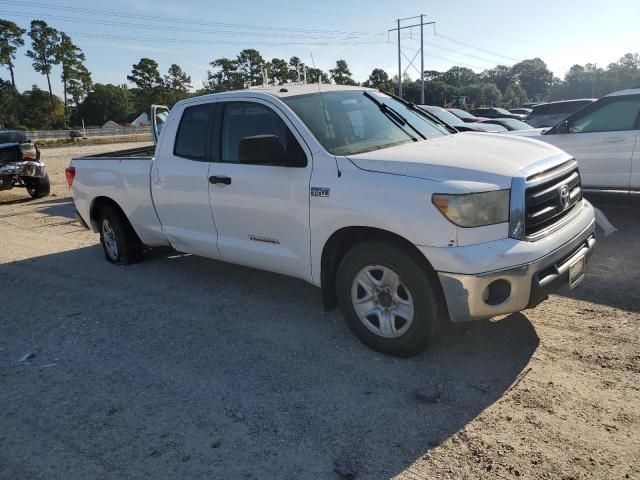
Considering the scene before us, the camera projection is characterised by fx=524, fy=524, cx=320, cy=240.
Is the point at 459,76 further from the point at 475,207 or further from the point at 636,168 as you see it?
the point at 475,207

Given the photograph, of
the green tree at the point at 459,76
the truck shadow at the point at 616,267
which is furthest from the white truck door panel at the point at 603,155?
the green tree at the point at 459,76

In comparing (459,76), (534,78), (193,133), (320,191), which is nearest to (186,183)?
(193,133)

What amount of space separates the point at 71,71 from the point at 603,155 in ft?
316

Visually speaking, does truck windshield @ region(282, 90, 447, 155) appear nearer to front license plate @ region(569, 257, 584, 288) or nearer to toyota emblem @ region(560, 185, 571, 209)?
toyota emblem @ region(560, 185, 571, 209)

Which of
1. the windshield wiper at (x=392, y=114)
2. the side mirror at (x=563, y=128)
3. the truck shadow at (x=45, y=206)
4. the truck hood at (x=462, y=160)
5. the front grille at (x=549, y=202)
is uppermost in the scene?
the windshield wiper at (x=392, y=114)

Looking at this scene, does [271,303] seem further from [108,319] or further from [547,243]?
[547,243]

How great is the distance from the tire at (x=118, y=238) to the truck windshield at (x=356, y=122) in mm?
3086

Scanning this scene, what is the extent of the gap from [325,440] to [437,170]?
1.81 meters

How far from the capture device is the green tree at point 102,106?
3740 inches

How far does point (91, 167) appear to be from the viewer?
656 cm

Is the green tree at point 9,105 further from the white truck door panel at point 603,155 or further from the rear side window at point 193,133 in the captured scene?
the white truck door panel at point 603,155

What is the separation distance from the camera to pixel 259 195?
4352 millimetres

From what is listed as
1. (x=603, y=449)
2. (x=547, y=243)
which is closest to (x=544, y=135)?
(x=547, y=243)

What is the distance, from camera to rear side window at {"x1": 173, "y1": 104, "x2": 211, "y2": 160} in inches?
195
